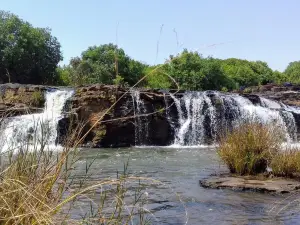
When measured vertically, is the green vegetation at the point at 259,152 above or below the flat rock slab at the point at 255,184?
above

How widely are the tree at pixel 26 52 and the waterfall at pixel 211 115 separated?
1649 centimetres

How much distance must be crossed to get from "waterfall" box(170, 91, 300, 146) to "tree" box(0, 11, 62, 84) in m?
16.5

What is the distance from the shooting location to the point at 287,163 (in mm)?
8062

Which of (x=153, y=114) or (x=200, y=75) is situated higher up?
(x=200, y=75)

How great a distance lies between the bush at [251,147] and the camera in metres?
7.93

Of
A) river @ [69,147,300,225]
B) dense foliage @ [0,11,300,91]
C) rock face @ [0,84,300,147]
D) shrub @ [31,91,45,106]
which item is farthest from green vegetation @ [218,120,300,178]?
dense foliage @ [0,11,300,91]

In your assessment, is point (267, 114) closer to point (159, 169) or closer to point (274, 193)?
point (159, 169)

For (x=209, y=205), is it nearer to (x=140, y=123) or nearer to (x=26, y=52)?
(x=140, y=123)

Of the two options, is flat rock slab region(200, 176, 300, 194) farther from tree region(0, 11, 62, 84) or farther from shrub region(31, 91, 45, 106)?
tree region(0, 11, 62, 84)

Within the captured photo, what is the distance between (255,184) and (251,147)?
2.47ft

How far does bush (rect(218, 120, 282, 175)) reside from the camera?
793cm

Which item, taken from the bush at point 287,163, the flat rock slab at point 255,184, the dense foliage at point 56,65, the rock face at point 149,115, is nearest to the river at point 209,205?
the flat rock slab at point 255,184

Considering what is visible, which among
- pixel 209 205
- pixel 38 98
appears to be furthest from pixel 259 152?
pixel 38 98

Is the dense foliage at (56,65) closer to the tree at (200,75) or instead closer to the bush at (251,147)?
the tree at (200,75)
